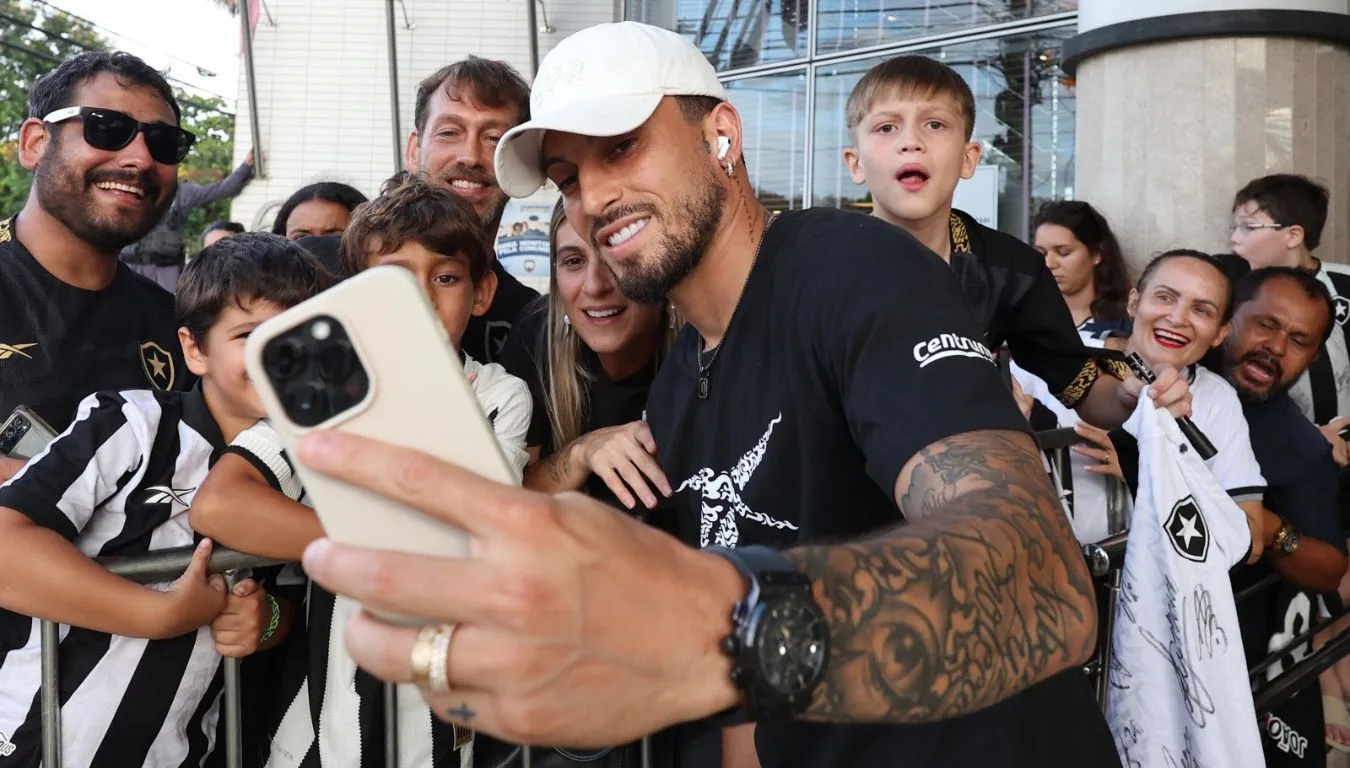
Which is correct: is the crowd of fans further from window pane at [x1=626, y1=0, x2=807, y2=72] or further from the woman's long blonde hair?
window pane at [x1=626, y1=0, x2=807, y2=72]

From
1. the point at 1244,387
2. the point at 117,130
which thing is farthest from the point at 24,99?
the point at 1244,387

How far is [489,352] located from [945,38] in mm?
6938

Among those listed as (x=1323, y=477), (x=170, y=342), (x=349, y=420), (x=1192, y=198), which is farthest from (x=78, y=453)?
(x=1192, y=198)

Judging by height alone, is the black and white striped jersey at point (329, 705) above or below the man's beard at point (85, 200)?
below

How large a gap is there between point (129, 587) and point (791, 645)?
1567 millimetres

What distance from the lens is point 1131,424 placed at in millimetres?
2879

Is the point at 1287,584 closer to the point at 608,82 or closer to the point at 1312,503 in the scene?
the point at 1312,503

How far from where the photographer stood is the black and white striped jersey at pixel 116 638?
2.10 m

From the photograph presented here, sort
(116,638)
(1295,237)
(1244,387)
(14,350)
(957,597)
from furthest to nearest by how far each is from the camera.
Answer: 1. (1295,237)
2. (1244,387)
3. (14,350)
4. (116,638)
5. (957,597)

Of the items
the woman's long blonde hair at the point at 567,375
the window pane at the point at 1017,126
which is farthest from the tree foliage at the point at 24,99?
the woman's long blonde hair at the point at 567,375

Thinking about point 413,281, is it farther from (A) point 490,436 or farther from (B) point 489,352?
(B) point 489,352

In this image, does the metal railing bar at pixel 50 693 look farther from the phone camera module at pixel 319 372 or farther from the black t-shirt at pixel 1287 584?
the black t-shirt at pixel 1287 584

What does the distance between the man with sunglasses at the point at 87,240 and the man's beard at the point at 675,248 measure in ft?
5.44

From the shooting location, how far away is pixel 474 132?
3.53 metres
